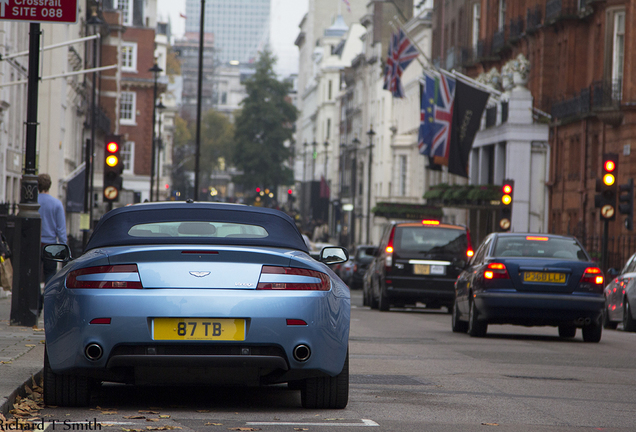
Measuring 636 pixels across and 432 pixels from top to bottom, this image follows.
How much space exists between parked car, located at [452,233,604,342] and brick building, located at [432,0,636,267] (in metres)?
16.8

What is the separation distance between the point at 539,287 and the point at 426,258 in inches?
325

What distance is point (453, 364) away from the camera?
1237cm

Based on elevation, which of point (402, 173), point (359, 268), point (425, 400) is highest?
point (402, 173)

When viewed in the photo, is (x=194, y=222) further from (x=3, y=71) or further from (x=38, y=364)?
(x=3, y=71)

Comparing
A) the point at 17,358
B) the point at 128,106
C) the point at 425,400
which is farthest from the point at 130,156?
the point at 425,400

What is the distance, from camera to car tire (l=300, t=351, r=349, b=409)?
26.4ft

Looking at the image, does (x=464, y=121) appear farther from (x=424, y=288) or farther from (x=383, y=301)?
(x=424, y=288)

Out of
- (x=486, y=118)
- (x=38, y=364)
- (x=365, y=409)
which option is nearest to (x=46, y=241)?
(x=38, y=364)

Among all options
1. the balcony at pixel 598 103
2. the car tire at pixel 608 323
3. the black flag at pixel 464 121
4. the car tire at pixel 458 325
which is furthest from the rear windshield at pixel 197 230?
the black flag at pixel 464 121

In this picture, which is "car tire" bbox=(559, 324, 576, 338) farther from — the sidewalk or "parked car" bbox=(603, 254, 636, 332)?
the sidewalk

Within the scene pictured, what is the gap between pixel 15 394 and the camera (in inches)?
314

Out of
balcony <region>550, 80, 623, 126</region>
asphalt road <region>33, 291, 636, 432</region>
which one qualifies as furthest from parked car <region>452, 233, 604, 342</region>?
balcony <region>550, 80, 623, 126</region>

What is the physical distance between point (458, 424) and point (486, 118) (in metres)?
47.6

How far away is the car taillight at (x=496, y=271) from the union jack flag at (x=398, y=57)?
30.5 metres
